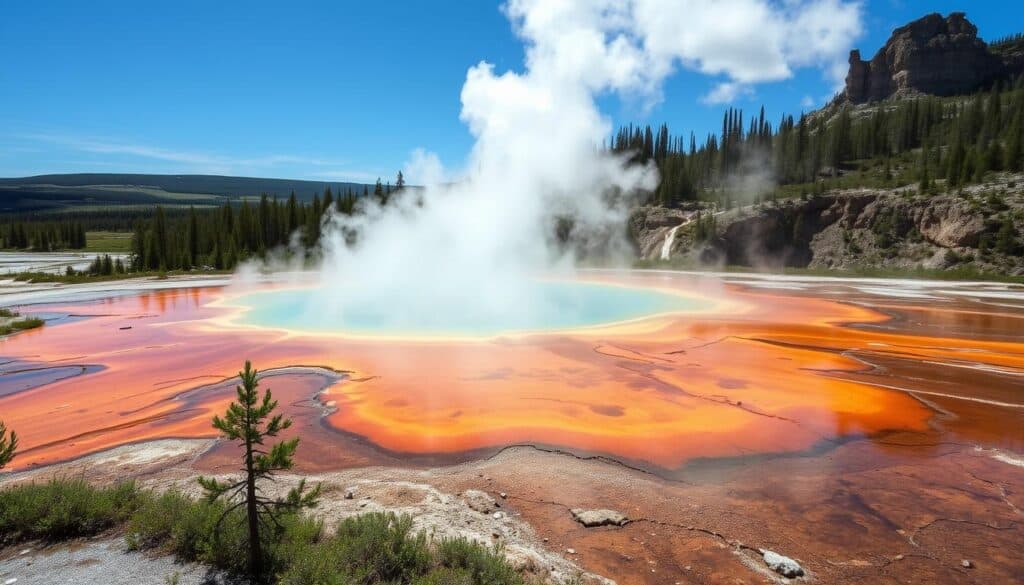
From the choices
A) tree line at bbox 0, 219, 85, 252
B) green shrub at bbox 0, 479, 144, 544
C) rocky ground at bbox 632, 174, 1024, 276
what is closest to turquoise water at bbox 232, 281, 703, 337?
green shrub at bbox 0, 479, 144, 544

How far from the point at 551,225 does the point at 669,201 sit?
629 inches

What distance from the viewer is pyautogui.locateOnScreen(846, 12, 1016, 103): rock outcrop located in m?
95.8

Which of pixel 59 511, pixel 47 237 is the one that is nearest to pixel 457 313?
pixel 59 511

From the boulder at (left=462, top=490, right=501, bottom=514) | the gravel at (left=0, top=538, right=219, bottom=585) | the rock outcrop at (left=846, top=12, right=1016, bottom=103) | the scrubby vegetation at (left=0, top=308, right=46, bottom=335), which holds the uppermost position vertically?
the rock outcrop at (left=846, top=12, right=1016, bottom=103)

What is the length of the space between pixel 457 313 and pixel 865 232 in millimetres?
42174

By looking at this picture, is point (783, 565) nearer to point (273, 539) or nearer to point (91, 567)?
point (273, 539)

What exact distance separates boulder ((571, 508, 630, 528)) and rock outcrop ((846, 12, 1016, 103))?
403 ft

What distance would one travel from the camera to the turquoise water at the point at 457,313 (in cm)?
1761

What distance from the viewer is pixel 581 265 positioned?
5116cm

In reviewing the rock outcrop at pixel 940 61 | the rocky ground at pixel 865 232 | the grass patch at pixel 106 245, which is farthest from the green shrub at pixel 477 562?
the rock outcrop at pixel 940 61

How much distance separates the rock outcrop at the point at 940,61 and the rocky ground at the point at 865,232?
71.4 metres

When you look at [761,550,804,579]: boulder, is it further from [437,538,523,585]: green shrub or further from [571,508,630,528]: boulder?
[437,538,523,585]: green shrub

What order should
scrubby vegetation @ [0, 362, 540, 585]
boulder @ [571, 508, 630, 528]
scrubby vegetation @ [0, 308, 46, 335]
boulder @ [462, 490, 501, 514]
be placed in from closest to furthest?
1. scrubby vegetation @ [0, 362, 540, 585]
2. boulder @ [571, 508, 630, 528]
3. boulder @ [462, 490, 501, 514]
4. scrubby vegetation @ [0, 308, 46, 335]

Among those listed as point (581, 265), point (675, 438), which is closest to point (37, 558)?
point (675, 438)
